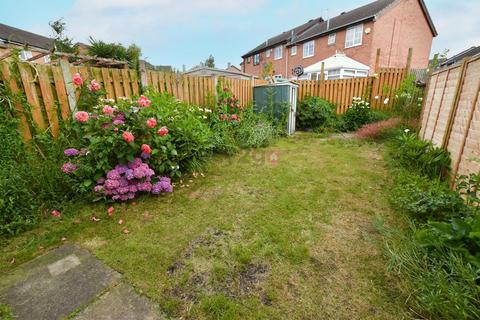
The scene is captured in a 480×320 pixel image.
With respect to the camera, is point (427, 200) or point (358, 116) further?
point (358, 116)

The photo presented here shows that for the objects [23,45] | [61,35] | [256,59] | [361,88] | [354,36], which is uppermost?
[256,59]

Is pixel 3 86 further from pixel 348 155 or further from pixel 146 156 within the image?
pixel 348 155

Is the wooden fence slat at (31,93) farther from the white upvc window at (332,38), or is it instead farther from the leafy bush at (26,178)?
the white upvc window at (332,38)

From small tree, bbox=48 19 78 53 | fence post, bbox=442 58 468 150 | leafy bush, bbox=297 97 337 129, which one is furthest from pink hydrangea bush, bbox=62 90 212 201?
small tree, bbox=48 19 78 53

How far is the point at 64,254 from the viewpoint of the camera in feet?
6.07

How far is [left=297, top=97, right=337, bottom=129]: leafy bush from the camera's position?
6957 mm

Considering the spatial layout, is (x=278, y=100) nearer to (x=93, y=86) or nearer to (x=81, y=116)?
(x=93, y=86)

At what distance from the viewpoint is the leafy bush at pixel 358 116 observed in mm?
6832

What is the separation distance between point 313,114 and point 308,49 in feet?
57.1

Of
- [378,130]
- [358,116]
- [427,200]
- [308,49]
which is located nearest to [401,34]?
[308,49]

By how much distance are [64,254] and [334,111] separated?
318 inches

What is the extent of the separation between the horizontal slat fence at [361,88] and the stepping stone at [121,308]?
319 inches

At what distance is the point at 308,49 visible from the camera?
2109 cm

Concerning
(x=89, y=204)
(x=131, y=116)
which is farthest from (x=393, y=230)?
(x=89, y=204)
